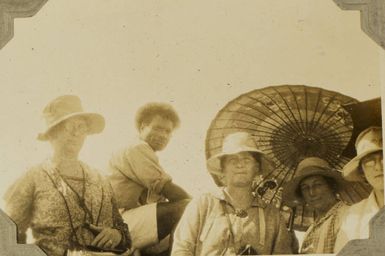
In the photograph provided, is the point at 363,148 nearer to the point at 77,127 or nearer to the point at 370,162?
the point at 370,162

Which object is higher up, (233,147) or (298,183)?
(233,147)

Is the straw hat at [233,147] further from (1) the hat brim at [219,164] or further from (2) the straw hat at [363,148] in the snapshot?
(2) the straw hat at [363,148]

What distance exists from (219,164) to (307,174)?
1.29 ft

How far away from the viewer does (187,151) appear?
4586 millimetres

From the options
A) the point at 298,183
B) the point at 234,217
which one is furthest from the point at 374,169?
the point at 234,217

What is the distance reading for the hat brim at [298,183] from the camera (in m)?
4.54

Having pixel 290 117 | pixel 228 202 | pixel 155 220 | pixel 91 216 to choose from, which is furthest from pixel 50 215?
pixel 290 117

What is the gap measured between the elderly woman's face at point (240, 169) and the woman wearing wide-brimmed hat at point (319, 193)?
0.56 ft

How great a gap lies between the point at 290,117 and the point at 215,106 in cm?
34

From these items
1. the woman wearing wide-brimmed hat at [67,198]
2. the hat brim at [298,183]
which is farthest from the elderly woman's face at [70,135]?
the hat brim at [298,183]

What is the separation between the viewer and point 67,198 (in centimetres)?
456

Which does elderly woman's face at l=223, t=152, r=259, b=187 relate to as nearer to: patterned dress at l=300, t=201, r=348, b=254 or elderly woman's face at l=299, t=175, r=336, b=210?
elderly woman's face at l=299, t=175, r=336, b=210

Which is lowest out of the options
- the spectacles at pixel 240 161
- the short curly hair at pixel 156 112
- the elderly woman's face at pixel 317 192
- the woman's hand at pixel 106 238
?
the woman's hand at pixel 106 238

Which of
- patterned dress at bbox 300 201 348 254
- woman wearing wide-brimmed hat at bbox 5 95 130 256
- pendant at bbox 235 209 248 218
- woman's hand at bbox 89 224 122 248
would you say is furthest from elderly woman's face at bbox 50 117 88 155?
patterned dress at bbox 300 201 348 254
